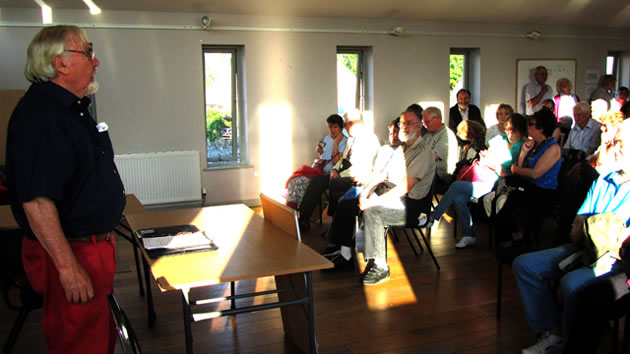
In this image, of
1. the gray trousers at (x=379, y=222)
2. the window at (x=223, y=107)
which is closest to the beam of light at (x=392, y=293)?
the gray trousers at (x=379, y=222)

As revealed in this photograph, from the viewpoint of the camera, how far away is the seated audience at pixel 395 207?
417 cm

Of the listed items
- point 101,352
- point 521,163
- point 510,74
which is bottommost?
point 101,352

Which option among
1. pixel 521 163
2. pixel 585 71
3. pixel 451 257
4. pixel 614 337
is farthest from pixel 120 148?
pixel 585 71

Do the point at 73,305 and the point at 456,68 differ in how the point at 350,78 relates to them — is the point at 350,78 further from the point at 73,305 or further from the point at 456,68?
the point at 73,305

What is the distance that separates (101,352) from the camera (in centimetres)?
206

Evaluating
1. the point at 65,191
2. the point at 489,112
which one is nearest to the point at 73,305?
the point at 65,191

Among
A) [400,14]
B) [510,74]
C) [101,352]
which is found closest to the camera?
[101,352]

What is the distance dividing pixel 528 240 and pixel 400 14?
4.26m

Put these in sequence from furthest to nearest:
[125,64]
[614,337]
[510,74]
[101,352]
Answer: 1. [510,74]
2. [125,64]
3. [614,337]
4. [101,352]

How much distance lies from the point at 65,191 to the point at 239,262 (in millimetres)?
769

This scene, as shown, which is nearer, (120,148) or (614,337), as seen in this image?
(614,337)

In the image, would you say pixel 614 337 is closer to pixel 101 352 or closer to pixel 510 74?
pixel 101 352

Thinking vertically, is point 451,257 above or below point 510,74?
below

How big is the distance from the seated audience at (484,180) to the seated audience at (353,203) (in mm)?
853
